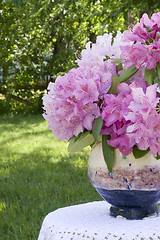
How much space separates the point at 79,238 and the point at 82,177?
351 cm

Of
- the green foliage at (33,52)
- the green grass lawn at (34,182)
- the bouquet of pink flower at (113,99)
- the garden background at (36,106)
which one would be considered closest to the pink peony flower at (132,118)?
the bouquet of pink flower at (113,99)

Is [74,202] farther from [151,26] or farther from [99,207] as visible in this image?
[151,26]

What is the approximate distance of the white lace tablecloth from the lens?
1.33 metres

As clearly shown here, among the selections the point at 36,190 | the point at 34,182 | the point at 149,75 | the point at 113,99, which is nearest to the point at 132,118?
the point at 113,99

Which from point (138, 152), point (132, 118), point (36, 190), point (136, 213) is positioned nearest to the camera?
point (132, 118)

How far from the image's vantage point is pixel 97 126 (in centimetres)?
133

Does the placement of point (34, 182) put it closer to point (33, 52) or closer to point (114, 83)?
point (114, 83)

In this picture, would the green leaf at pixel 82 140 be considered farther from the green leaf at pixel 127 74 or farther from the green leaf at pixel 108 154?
the green leaf at pixel 127 74

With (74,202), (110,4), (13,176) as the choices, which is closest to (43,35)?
(110,4)

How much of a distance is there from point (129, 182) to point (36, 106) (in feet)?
34.0

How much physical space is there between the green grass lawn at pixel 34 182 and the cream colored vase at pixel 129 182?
0.96 m

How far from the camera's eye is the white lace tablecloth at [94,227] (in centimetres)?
A: 133

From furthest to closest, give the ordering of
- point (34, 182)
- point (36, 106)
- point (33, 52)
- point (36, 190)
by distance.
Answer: point (33, 52) < point (36, 106) < point (34, 182) < point (36, 190)

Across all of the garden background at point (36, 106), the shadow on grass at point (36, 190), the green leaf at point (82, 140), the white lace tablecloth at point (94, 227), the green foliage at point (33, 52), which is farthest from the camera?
the green foliage at point (33, 52)
